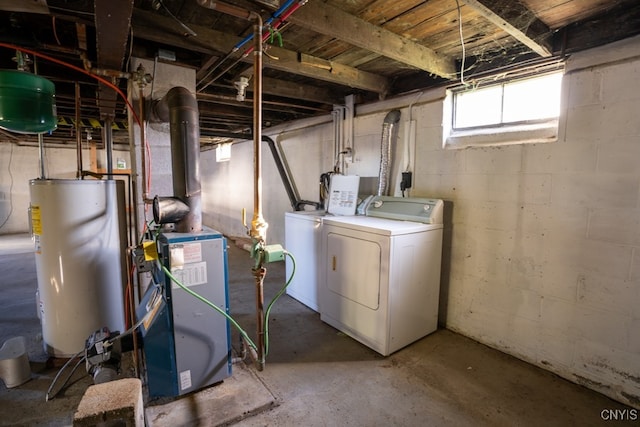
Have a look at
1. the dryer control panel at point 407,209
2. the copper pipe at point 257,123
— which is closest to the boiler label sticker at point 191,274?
the copper pipe at point 257,123

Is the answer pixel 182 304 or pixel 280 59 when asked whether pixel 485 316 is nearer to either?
pixel 182 304

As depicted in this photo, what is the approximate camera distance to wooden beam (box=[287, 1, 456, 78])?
1736mm

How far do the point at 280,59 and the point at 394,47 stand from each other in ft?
2.81

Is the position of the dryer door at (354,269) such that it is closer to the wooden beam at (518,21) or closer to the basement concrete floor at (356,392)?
the basement concrete floor at (356,392)

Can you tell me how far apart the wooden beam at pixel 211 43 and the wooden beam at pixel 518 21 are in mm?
1297

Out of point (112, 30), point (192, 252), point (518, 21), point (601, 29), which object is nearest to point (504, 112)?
point (601, 29)

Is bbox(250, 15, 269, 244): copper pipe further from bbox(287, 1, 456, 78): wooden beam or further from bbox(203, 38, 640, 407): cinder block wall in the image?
bbox(203, 38, 640, 407): cinder block wall

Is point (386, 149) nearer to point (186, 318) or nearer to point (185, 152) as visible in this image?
point (185, 152)

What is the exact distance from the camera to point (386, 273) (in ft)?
7.20

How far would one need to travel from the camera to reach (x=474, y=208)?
97.0 inches

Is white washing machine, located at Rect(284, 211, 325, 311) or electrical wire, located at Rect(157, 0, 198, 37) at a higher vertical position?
electrical wire, located at Rect(157, 0, 198, 37)

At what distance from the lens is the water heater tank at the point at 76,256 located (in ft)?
6.60

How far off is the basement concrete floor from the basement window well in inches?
64.0

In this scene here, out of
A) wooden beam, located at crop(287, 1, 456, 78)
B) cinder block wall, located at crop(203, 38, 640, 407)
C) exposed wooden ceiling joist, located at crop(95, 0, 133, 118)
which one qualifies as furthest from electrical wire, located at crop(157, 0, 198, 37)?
cinder block wall, located at crop(203, 38, 640, 407)
